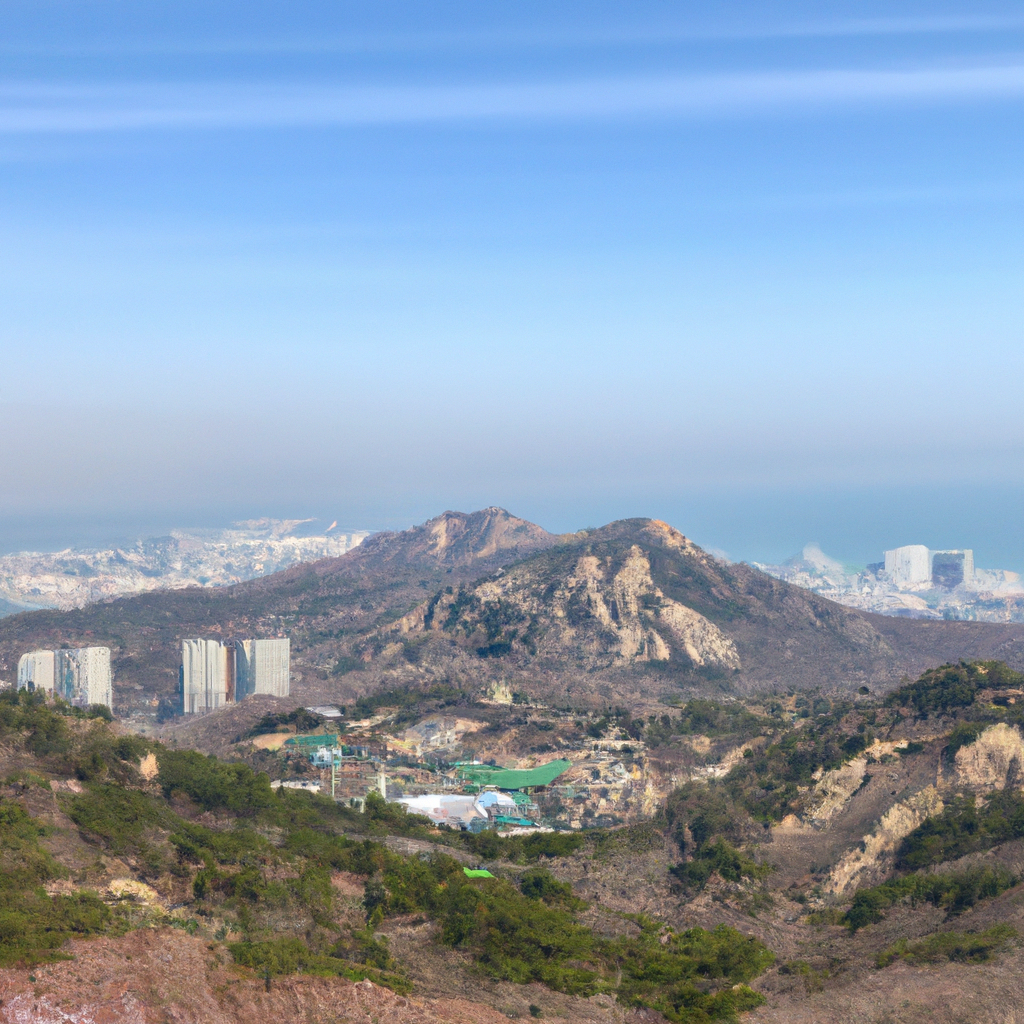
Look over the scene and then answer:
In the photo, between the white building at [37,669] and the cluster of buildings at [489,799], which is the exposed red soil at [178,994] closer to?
the cluster of buildings at [489,799]

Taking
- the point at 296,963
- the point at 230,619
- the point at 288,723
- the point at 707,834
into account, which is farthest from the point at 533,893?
the point at 230,619

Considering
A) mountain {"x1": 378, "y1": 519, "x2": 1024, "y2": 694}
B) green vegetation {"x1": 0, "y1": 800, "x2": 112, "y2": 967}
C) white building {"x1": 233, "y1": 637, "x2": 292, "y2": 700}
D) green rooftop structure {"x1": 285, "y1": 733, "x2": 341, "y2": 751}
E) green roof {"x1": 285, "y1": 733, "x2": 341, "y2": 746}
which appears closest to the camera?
green vegetation {"x1": 0, "y1": 800, "x2": 112, "y2": 967}

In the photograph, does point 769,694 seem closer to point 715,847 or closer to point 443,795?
point 443,795

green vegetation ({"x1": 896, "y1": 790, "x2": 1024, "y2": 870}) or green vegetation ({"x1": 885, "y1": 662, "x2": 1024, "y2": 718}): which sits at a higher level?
green vegetation ({"x1": 885, "y1": 662, "x2": 1024, "y2": 718})

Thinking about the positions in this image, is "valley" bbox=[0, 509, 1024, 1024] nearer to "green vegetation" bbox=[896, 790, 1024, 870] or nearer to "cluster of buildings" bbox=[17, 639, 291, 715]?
"green vegetation" bbox=[896, 790, 1024, 870]

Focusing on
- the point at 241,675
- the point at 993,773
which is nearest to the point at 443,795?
the point at 993,773

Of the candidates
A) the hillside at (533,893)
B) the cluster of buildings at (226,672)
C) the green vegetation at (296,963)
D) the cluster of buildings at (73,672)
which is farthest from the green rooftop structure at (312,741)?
the green vegetation at (296,963)

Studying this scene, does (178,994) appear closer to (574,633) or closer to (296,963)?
(296,963)

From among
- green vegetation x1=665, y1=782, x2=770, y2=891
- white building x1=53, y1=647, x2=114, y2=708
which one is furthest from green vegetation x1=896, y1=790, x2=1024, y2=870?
white building x1=53, y1=647, x2=114, y2=708
